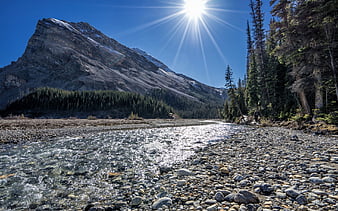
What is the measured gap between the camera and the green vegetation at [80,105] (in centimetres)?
7894

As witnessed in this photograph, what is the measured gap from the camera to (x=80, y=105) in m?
82.5

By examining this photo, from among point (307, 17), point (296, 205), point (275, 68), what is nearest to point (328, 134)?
point (307, 17)

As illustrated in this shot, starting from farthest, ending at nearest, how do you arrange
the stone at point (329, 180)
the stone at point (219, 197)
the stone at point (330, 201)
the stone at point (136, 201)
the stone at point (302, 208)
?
1. the stone at point (329, 180)
2. the stone at point (136, 201)
3. the stone at point (219, 197)
4. the stone at point (330, 201)
5. the stone at point (302, 208)

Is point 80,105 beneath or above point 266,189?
above

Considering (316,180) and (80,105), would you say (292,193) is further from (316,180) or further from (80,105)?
(80,105)

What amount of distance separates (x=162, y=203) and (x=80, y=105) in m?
94.2

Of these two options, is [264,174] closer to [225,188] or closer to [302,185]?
[302,185]

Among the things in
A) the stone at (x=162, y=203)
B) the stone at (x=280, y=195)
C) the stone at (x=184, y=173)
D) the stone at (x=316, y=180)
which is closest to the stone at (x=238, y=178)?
the stone at (x=280, y=195)

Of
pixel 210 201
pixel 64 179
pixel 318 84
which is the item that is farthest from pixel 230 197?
pixel 318 84

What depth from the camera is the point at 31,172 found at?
495 cm

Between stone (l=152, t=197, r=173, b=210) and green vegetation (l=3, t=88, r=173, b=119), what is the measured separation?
80505 millimetres

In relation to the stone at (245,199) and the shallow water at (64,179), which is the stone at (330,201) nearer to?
the stone at (245,199)

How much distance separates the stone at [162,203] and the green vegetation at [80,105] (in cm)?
8051

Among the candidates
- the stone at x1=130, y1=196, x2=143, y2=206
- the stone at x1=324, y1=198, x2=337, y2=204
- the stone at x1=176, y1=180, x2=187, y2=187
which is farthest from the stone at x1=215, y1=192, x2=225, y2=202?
the stone at x1=324, y1=198, x2=337, y2=204
